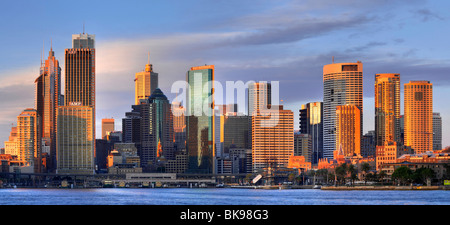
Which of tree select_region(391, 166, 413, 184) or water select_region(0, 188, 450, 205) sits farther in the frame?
tree select_region(391, 166, 413, 184)

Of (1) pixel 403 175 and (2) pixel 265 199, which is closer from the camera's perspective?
(2) pixel 265 199

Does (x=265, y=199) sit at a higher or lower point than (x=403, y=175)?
lower

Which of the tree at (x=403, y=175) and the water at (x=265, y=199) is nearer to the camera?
the water at (x=265, y=199)
